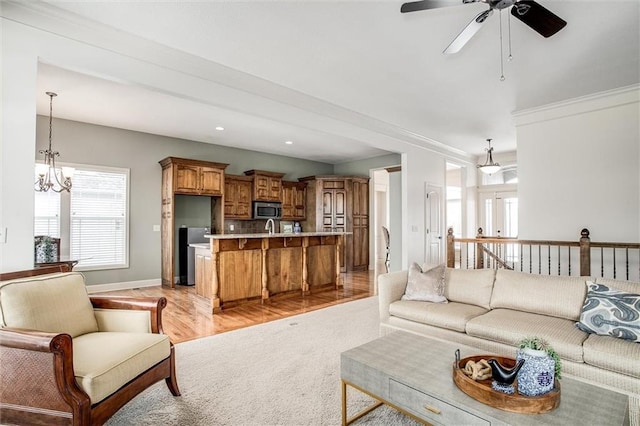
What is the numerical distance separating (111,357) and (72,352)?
0.23 metres

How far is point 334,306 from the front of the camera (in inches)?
192

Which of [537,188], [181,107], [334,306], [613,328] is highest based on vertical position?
[181,107]

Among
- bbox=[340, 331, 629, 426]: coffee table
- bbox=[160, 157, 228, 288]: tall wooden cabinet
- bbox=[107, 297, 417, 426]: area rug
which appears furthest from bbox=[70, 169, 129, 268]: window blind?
Result: bbox=[340, 331, 629, 426]: coffee table

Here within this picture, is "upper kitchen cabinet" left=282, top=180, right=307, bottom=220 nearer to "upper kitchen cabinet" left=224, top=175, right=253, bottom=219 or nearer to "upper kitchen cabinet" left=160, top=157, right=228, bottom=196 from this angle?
"upper kitchen cabinet" left=224, top=175, right=253, bottom=219

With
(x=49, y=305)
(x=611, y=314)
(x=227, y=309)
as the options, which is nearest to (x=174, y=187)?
(x=227, y=309)

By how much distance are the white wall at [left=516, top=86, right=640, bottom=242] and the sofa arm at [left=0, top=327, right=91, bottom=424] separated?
5703 mm

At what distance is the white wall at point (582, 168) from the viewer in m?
4.39

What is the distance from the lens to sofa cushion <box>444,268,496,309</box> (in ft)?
10.3

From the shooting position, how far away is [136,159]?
6.25m

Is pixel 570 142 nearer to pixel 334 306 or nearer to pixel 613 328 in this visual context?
pixel 613 328

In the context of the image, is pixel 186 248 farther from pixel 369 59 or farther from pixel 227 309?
pixel 369 59

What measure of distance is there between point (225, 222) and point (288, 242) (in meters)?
2.67

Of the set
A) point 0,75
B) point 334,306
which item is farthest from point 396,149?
point 0,75

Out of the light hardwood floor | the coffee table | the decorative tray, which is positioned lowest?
the light hardwood floor
